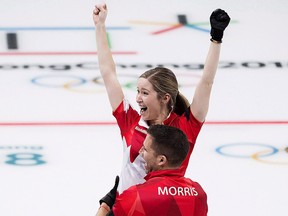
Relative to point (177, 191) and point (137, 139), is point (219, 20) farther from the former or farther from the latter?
point (177, 191)

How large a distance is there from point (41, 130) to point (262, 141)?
1618mm

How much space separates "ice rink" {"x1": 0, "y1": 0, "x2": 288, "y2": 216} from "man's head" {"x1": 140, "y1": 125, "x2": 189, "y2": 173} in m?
1.93

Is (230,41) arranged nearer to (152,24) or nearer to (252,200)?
(152,24)

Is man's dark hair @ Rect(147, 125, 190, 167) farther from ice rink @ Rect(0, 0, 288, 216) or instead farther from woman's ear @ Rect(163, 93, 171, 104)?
ice rink @ Rect(0, 0, 288, 216)

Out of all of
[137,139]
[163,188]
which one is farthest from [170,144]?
[137,139]

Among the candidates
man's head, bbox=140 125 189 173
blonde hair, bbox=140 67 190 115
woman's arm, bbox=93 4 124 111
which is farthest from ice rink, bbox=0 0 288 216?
man's head, bbox=140 125 189 173

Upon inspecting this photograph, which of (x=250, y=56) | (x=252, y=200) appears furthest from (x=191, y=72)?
(x=252, y=200)

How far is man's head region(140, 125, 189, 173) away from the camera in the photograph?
3674 millimetres

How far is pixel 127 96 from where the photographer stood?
6.09 m

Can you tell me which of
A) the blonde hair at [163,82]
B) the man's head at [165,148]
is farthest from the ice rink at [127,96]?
the man's head at [165,148]

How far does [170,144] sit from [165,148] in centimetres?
2

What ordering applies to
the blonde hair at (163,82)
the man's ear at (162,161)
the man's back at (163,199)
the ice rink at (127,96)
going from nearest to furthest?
the man's back at (163,199) < the man's ear at (162,161) < the blonde hair at (163,82) < the ice rink at (127,96)

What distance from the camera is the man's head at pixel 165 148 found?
12.1ft

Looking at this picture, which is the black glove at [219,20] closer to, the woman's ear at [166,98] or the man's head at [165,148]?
the woman's ear at [166,98]
